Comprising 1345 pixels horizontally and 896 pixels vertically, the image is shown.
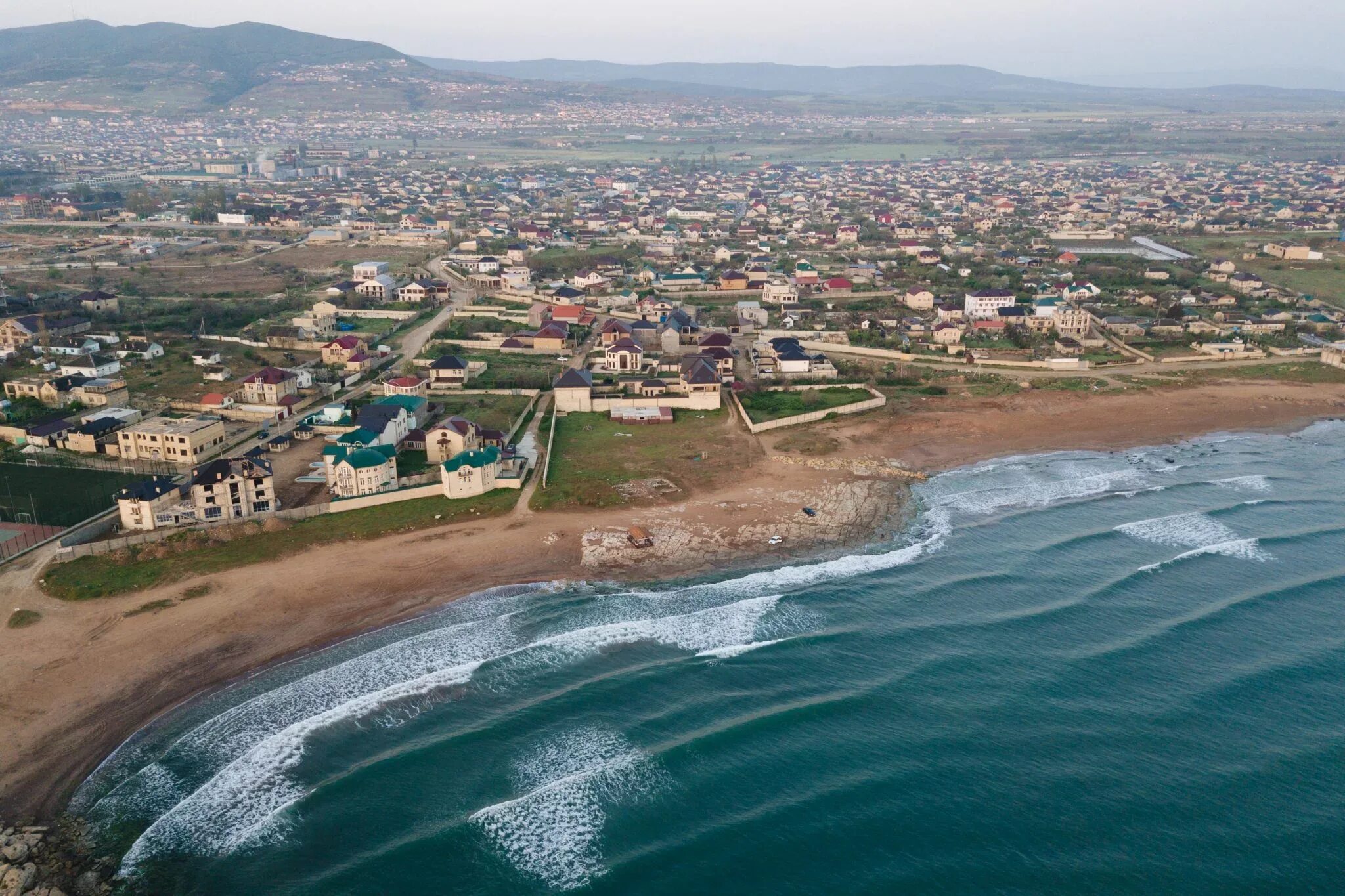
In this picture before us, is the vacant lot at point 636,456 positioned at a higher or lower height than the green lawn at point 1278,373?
lower

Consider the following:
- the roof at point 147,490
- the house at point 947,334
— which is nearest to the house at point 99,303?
the roof at point 147,490

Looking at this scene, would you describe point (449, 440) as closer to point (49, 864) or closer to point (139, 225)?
point (49, 864)

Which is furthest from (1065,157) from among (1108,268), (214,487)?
(214,487)

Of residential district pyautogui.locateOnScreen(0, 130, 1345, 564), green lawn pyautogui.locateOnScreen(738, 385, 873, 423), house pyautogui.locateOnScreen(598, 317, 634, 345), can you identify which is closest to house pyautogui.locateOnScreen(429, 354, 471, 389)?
residential district pyautogui.locateOnScreen(0, 130, 1345, 564)

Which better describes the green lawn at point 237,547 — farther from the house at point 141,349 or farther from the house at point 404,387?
the house at point 141,349

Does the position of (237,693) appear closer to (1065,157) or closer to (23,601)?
(23,601)

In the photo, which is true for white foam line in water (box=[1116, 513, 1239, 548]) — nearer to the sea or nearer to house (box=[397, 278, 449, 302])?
the sea
